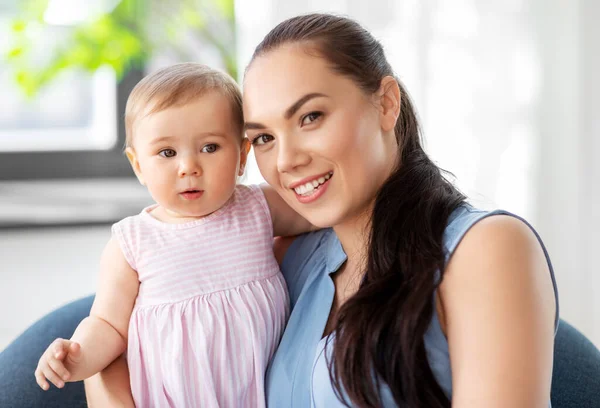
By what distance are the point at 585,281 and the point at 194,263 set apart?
215 cm

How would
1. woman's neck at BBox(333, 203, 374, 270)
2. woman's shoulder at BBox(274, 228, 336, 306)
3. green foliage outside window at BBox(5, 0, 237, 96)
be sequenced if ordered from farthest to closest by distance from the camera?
green foliage outside window at BBox(5, 0, 237, 96)
woman's shoulder at BBox(274, 228, 336, 306)
woman's neck at BBox(333, 203, 374, 270)

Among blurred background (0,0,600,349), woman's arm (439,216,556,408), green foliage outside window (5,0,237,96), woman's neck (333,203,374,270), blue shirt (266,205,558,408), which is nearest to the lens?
woman's arm (439,216,556,408)

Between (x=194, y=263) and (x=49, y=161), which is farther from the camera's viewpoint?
(x=49, y=161)

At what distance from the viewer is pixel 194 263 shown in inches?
54.9

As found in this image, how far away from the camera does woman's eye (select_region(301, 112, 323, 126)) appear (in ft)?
4.26

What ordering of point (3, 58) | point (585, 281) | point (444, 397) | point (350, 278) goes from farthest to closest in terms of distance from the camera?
point (585, 281) < point (3, 58) < point (350, 278) < point (444, 397)

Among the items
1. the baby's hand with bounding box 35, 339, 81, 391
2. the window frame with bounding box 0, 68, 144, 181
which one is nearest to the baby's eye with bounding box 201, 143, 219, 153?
the baby's hand with bounding box 35, 339, 81, 391

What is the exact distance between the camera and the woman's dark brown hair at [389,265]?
1167 mm

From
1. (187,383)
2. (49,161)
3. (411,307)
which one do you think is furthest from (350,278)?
(49,161)

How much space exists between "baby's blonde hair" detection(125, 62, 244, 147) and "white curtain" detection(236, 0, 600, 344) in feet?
4.20

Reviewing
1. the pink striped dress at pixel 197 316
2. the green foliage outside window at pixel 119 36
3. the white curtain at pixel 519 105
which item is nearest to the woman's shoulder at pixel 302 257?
the pink striped dress at pixel 197 316

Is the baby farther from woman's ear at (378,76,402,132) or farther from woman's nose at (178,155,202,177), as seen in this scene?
woman's ear at (378,76,402,132)

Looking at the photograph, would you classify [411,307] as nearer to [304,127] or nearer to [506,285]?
[506,285]

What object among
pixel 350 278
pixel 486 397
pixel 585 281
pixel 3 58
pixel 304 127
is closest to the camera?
pixel 486 397
